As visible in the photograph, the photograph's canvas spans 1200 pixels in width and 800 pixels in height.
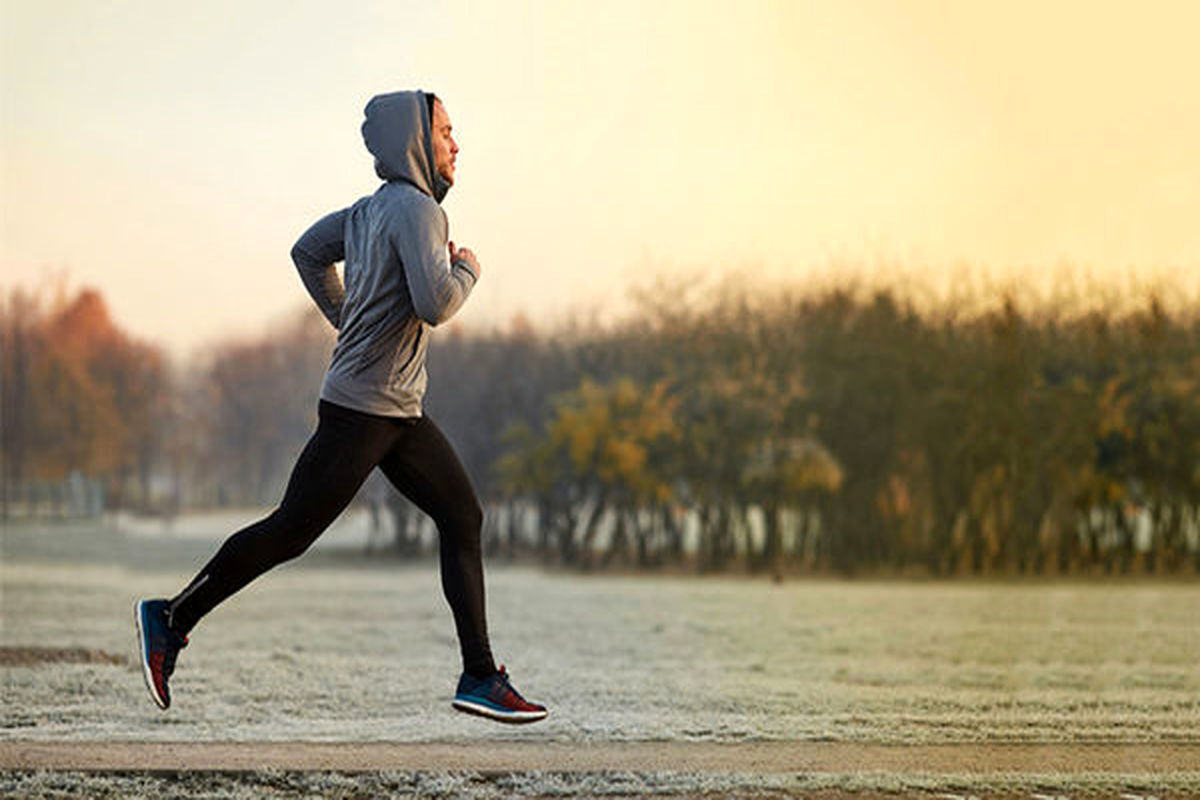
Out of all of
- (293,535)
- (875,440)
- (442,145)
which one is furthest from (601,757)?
(875,440)

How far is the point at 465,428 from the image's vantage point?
25719 millimetres

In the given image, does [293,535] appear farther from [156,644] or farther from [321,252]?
[321,252]

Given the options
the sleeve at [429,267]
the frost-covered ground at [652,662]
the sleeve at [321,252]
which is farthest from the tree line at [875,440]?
the sleeve at [429,267]

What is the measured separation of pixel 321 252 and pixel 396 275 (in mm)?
469

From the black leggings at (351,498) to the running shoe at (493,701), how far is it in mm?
45

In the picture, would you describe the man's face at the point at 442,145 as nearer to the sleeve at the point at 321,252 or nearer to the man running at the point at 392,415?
the man running at the point at 392,415

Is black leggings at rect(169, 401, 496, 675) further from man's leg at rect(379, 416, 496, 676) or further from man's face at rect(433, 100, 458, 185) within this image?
man's face at rect(433, 100, 458, 185)

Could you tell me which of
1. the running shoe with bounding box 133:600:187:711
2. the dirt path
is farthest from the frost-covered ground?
the running shoe with bounding box 133:600:187:711

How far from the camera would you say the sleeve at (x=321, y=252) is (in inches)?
226

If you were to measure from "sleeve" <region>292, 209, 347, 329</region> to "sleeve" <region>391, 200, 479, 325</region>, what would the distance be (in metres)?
0.45

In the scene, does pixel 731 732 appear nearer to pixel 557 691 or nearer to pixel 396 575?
pixel 557 691

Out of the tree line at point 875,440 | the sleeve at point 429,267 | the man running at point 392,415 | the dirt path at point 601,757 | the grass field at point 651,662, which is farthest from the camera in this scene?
the tree line at point 875,440

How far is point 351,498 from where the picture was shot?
Answer: 211 inches

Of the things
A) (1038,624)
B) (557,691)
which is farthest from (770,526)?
(557,691)
